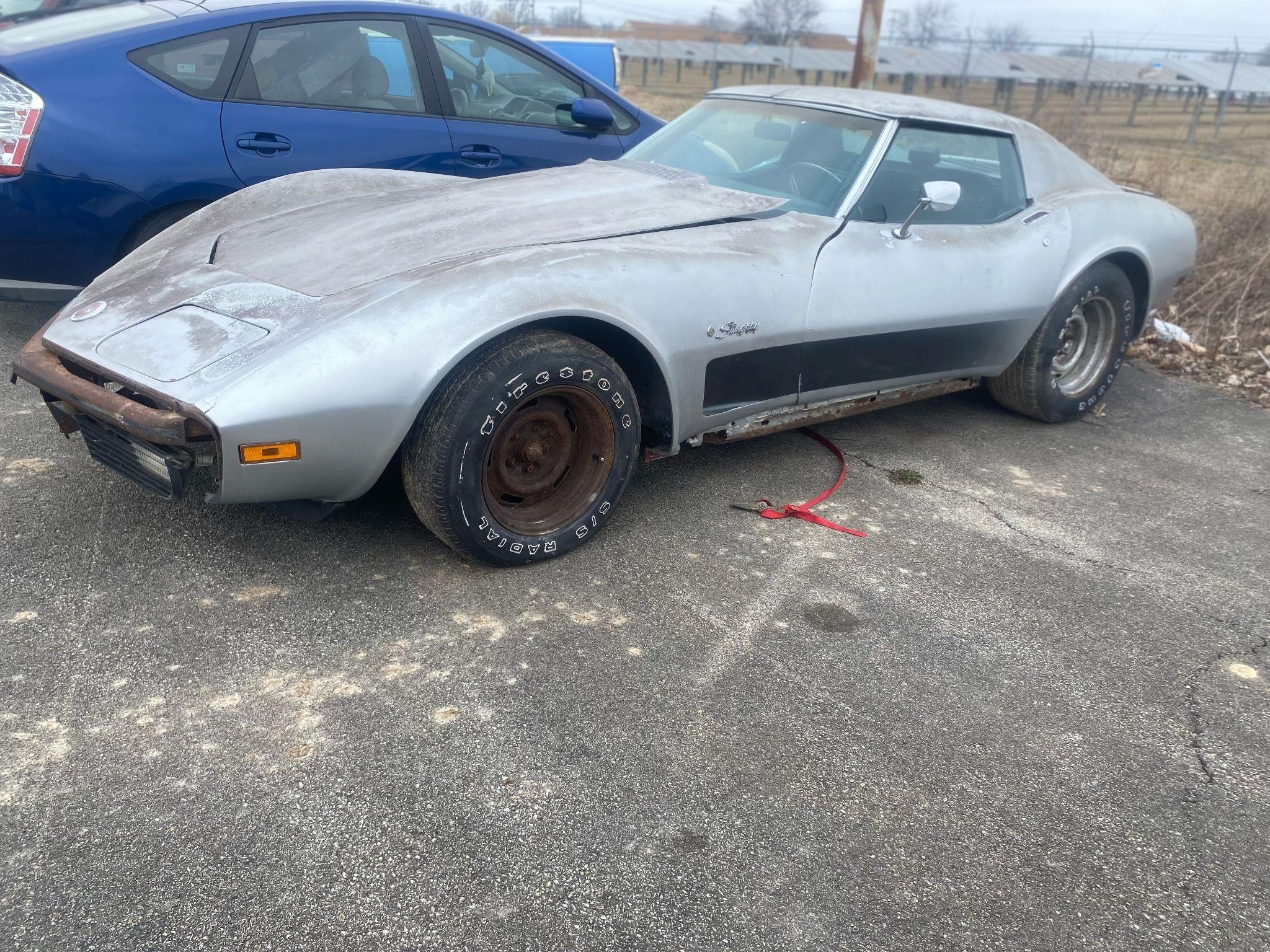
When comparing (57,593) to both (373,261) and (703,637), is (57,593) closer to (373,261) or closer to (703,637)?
(373,261)

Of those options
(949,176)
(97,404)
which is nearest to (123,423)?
(97,404)

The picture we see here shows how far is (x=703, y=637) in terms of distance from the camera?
2.76 meters

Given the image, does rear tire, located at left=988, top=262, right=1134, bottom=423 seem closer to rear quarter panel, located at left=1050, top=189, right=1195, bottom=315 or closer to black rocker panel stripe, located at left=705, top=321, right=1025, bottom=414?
rear quarter panel, located at left=1050, top=189, right=1195, bottom=315

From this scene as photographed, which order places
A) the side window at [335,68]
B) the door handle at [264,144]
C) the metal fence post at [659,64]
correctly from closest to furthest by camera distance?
the door handle at [264,144]
the side window at [335,68]
the metal fence post at [659,64]

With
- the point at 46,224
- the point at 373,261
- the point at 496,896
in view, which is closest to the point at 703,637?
the point at 496,896

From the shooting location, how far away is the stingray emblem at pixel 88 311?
2996mm

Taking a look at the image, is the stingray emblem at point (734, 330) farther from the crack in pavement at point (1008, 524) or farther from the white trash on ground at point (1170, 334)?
the white trash on ground at point (1170, 334)

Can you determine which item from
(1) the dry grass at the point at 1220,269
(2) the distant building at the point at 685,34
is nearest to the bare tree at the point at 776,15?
(2) the distant building at the point at 685,34

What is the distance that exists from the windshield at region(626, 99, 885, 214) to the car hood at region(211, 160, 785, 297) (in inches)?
5.2

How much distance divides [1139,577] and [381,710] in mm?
2426

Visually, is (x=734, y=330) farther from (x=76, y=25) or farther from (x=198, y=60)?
(x=76, y=25)

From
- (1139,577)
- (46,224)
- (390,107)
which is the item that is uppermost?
(390,107)

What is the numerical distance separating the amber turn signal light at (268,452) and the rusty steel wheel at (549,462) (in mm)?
574

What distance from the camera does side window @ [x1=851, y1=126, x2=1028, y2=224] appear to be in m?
3.83
